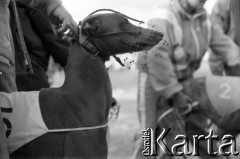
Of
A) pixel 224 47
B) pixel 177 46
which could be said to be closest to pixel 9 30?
pixel 177 46

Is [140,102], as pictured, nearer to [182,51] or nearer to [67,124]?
[182,51]

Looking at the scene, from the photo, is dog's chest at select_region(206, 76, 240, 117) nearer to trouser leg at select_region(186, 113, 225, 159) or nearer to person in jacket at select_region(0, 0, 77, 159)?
trouser leg at select_region(186, 113, 225, 159)

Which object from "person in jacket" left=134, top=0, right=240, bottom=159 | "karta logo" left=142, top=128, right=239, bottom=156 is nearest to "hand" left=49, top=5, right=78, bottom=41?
"karta logo" left=142, top=128, right=239, bottom=156

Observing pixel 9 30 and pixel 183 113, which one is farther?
pixel 183 113

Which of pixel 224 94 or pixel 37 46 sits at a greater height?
pixel 37 46

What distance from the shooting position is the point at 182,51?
3.58 meters

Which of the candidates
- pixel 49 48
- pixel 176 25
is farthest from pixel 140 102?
pixel 49 48

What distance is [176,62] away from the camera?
3631 mm

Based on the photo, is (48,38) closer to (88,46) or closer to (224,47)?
(88,46)

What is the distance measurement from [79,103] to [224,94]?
138cm

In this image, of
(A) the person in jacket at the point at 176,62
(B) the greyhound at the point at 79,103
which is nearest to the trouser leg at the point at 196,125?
(A) the person in jacket at the point at 176,62

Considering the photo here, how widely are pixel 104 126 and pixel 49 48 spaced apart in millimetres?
1095

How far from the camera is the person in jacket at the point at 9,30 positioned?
2287 millimetres

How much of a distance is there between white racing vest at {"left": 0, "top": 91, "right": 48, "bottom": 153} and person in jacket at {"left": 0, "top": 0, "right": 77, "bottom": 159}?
0.41 ft
